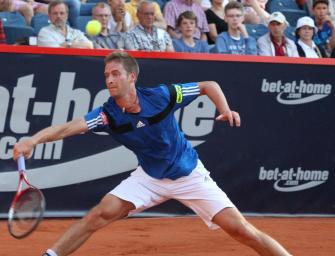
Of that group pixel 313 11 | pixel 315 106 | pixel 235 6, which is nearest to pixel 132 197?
pixel 315 106

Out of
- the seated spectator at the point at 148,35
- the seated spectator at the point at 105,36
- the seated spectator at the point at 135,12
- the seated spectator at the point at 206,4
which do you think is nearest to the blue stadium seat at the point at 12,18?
the seated spectator at the point at 105,36

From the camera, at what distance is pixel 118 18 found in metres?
11.8

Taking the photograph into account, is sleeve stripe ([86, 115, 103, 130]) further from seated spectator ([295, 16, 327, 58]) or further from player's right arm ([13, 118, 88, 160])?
seated spectator ([295, 16, 327, 58])

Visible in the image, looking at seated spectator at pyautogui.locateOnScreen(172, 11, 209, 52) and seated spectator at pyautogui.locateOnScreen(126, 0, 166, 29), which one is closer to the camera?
seated spectator at pyautogui.locateOnScreen(172, 11, 209, 52)

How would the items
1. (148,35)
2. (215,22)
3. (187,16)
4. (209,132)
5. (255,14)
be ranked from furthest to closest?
(255,14) < (215,22) < (187,16) < (148,35) < (209,132)

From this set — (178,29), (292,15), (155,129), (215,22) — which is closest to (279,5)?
(292,15)

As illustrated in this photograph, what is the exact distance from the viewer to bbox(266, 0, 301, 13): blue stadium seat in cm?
1423

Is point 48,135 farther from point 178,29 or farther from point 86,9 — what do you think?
point 86,9

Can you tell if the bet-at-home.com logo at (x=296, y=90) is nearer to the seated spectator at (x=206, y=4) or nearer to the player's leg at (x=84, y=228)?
the seated spectator at (x=206, y=4)

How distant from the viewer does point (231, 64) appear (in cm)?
1057

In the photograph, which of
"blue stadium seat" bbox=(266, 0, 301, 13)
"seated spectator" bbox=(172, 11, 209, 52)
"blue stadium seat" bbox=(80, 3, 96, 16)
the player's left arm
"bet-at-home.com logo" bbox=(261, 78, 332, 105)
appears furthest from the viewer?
"blue stadium seat" bbox=(266, 0, 301, 13)

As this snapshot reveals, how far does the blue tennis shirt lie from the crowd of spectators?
3.73 meters

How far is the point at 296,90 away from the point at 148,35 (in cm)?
191

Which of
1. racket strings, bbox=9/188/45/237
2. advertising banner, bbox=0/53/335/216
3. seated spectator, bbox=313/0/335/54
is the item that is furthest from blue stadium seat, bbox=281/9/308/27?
racket strings, bbox=9/188/45/237
